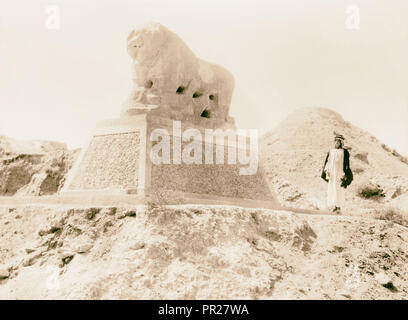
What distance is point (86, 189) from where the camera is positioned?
14.2 meters

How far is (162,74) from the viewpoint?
→ 15812mm

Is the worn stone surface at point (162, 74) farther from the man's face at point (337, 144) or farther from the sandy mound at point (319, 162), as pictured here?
the sandy mound at point (319, 162)

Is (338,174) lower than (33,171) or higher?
higher

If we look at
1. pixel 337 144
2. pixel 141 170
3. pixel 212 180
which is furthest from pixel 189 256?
pixel 337 144

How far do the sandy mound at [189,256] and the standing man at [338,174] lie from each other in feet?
10.4

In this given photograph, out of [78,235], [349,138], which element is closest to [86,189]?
[78,235]

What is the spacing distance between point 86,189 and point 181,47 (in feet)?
16.9

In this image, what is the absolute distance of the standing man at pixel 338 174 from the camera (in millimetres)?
16172

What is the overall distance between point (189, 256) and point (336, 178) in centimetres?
748

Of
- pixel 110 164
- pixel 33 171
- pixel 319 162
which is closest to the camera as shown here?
pixel 110 164

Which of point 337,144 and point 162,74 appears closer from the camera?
point 162,74

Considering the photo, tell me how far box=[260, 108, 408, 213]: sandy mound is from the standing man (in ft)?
26.7

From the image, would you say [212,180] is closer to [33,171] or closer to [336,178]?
[336,178]

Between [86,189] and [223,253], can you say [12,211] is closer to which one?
[86,189]
